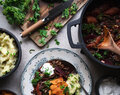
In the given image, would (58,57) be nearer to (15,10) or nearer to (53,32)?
(53,32)

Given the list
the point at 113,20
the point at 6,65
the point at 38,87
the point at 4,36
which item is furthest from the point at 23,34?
the point at 113,20

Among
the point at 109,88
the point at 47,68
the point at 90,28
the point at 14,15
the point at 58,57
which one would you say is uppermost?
the point at 14,15

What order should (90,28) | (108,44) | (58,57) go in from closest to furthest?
(108,44)
(90,28)
(58,57)

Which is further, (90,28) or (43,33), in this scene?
(43,33)

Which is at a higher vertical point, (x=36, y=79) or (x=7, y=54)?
(x=7, y=54)

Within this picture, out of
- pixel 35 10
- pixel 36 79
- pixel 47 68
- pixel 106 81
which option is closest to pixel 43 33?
pixel 35 10

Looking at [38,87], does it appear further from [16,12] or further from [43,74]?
[16,12]

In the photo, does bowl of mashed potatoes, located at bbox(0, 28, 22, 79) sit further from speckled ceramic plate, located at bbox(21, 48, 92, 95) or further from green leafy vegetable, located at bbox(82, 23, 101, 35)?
green leafy vegetable, located at bbox(82, 23, 101, 35)

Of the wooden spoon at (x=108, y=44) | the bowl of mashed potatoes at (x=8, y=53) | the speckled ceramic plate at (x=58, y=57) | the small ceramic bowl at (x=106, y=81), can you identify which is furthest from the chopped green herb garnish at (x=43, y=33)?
the small ceramic bowl at (x=106, y=81)

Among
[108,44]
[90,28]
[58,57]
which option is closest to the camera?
[108,44]
